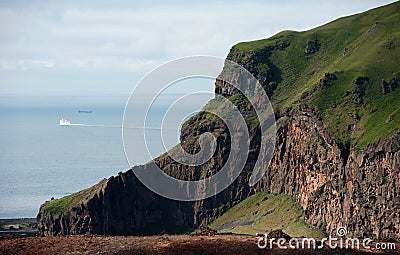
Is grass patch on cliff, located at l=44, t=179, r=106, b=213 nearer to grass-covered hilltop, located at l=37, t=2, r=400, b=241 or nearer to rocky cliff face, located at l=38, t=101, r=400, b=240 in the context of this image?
grass-covered hilltop, located at l=37, t=2, r=400, b=241

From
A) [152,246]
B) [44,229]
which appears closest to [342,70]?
[44,229]

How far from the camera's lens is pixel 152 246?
59.5m

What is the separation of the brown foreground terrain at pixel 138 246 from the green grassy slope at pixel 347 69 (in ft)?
158

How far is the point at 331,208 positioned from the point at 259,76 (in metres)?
37.3

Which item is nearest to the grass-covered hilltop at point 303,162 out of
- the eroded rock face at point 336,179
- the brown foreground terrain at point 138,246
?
the eroded rock face at point 336,179

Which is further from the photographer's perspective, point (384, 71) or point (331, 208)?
point (384, 71)

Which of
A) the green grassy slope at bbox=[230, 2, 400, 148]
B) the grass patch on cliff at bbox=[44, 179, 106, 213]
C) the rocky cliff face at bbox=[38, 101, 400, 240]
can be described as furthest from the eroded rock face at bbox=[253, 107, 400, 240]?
the grass patch on cliff at bbox=[44, 179, 106, 213]

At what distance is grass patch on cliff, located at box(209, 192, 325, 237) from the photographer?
10981cm

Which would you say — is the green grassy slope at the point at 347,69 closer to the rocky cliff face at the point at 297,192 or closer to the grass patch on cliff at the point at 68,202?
the rocky cliff face at the point at 297,192

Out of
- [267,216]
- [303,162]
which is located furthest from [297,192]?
[267,216]

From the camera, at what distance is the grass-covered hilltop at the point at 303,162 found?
4065 inches

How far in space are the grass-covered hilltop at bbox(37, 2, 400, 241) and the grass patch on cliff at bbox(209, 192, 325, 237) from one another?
9.3 inches

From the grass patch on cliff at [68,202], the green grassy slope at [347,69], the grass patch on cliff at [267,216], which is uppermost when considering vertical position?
the green grassy slope at [347,69]

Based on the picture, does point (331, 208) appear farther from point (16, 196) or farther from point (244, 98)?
point (16, 196)
